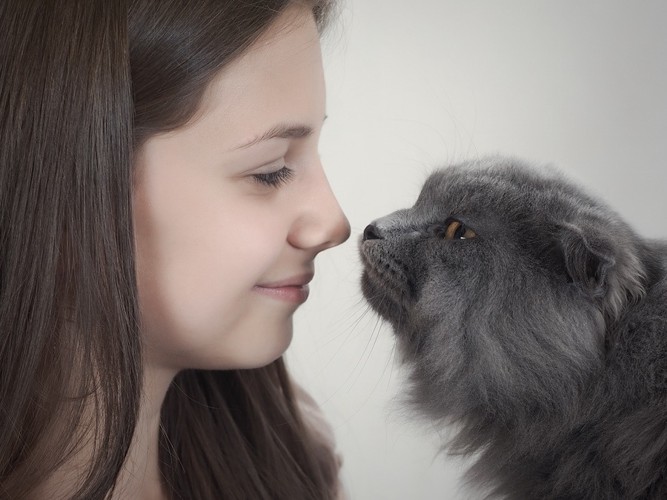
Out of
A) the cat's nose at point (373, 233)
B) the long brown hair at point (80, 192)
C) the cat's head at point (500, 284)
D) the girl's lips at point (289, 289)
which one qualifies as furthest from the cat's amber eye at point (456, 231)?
the long brown hair at point (80, 192)

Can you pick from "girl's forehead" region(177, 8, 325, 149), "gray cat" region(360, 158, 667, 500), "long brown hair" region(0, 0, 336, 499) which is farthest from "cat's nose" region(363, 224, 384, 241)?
"long brown hair" region(0, 0, 336, 499)

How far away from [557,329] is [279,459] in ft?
2.33

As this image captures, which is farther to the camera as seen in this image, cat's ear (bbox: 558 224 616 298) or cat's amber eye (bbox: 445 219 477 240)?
cat's amber eye (bbox: 445 219 477 240)

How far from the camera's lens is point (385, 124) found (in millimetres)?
2158

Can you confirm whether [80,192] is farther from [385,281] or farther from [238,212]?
[385,281]

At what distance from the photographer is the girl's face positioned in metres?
1.22

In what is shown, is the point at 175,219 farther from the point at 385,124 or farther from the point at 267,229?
the point at 385,124

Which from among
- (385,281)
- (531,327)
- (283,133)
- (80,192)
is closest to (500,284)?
(531,327)

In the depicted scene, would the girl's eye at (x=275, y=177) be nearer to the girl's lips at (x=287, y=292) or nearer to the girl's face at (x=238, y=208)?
the girl's face at (x=238, y=208)

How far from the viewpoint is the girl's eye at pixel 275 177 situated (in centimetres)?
128

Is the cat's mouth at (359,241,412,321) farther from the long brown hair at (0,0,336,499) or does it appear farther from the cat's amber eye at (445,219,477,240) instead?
the long brown hair at (0,0,336,499)

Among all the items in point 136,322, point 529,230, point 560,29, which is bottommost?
point 529,230

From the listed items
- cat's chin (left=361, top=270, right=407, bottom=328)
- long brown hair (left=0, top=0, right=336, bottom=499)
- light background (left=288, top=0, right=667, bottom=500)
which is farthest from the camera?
light background (left=288, top=0, right=667, bottom=500)

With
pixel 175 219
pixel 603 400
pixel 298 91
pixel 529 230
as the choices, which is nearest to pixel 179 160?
pixel 175 219
